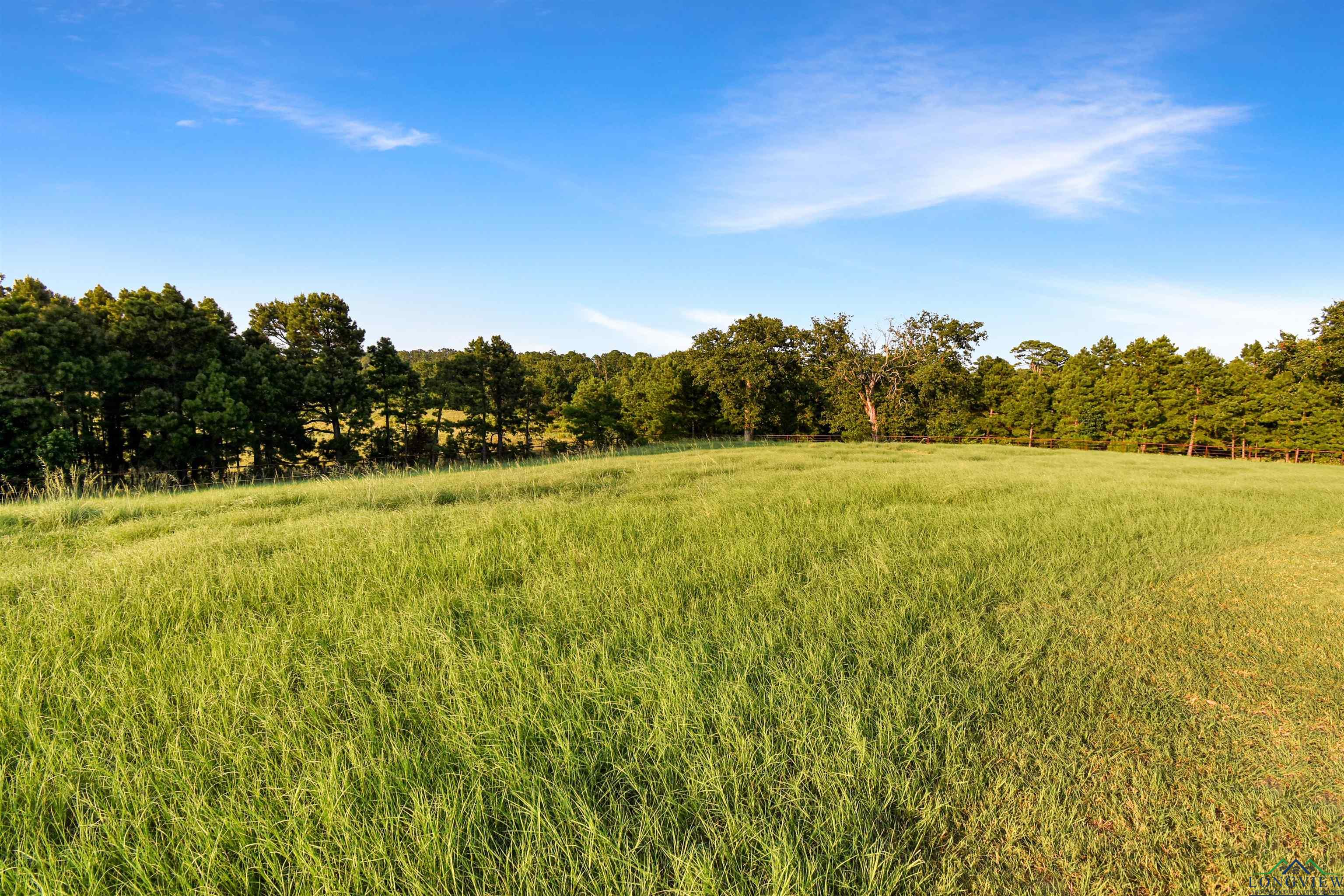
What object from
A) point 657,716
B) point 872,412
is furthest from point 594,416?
point 657,716

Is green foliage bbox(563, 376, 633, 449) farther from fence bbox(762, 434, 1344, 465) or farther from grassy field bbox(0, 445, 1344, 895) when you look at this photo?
grassy field bbox(0, 445, 1344, 895)

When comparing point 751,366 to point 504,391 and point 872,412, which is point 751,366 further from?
point 504,391

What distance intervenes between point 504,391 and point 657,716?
39.7m

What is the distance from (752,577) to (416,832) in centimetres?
330

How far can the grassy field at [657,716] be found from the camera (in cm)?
176

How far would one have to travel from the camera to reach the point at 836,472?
42.4 ft

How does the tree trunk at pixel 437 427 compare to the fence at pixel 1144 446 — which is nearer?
the fence at pixel 1144 446

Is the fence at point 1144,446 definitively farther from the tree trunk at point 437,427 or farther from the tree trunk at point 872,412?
the tree trunk at point 437,427

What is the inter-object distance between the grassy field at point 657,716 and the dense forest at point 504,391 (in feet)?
76.2

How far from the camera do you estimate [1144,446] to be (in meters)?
39.9
